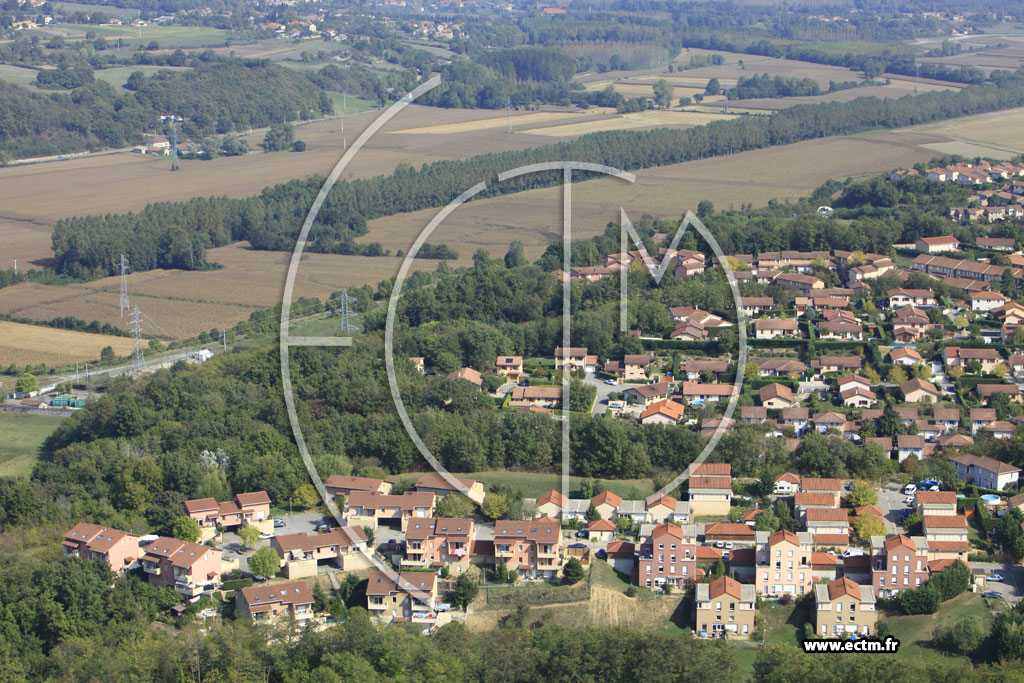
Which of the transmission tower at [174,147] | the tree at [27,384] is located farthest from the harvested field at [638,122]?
the tree at [27,384]

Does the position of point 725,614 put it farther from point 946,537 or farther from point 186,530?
point 186,530

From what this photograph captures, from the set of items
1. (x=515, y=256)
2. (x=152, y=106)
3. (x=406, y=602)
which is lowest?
(x=406, y=602)

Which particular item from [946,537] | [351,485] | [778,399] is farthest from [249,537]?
[778,399]

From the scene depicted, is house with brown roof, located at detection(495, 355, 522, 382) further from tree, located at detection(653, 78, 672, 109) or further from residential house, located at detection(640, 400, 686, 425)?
tree, located at detection(653, 78, 672, 109)

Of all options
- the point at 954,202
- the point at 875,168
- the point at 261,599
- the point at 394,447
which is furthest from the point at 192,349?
the point at 875,168

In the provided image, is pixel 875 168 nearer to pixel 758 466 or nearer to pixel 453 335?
pixel 453 335

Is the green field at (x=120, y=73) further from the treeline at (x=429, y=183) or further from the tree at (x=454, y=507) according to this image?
the tree at (x=454, y=507)

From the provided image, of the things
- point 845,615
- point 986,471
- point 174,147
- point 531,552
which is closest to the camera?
point 845,615

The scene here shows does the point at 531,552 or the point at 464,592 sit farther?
the point at 531,552
